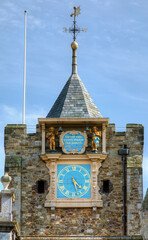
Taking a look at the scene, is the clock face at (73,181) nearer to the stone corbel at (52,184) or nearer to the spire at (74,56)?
the stone corbel at (52,184)

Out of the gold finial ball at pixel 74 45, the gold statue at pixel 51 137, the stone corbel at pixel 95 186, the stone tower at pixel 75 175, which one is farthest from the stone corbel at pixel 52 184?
the gold finial ball at pixel 74 45

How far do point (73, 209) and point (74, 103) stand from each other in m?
5.66

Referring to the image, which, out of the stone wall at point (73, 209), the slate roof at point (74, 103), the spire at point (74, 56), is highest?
the spire at point (74, 56)

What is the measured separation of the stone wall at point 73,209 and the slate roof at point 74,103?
111 cm

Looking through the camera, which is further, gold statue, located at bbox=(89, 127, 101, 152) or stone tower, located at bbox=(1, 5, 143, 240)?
gold statue, located at bbox=(89, 127, 101, 152)

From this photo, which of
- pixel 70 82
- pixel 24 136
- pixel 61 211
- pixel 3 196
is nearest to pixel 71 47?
pixel 70 82

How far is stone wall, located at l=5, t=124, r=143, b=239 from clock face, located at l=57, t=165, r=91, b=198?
0.62 meters

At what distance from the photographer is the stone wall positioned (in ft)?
168

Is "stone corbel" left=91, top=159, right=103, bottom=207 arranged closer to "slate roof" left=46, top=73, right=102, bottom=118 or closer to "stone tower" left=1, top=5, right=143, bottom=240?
"stone tower" left=1, top=5, right=143, bottom=240

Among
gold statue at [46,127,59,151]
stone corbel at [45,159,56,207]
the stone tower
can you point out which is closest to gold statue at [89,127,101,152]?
the stone tower

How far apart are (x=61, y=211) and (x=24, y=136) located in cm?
435

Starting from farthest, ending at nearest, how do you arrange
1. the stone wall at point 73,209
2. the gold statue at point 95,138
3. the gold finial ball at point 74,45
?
the gold finial ball at point 74,45 → the gold statue at point 95,138 → the stone wall at point 73,209

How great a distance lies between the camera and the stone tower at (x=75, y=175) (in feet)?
168

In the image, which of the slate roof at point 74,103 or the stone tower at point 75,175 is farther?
the slate roof at point 74,103
